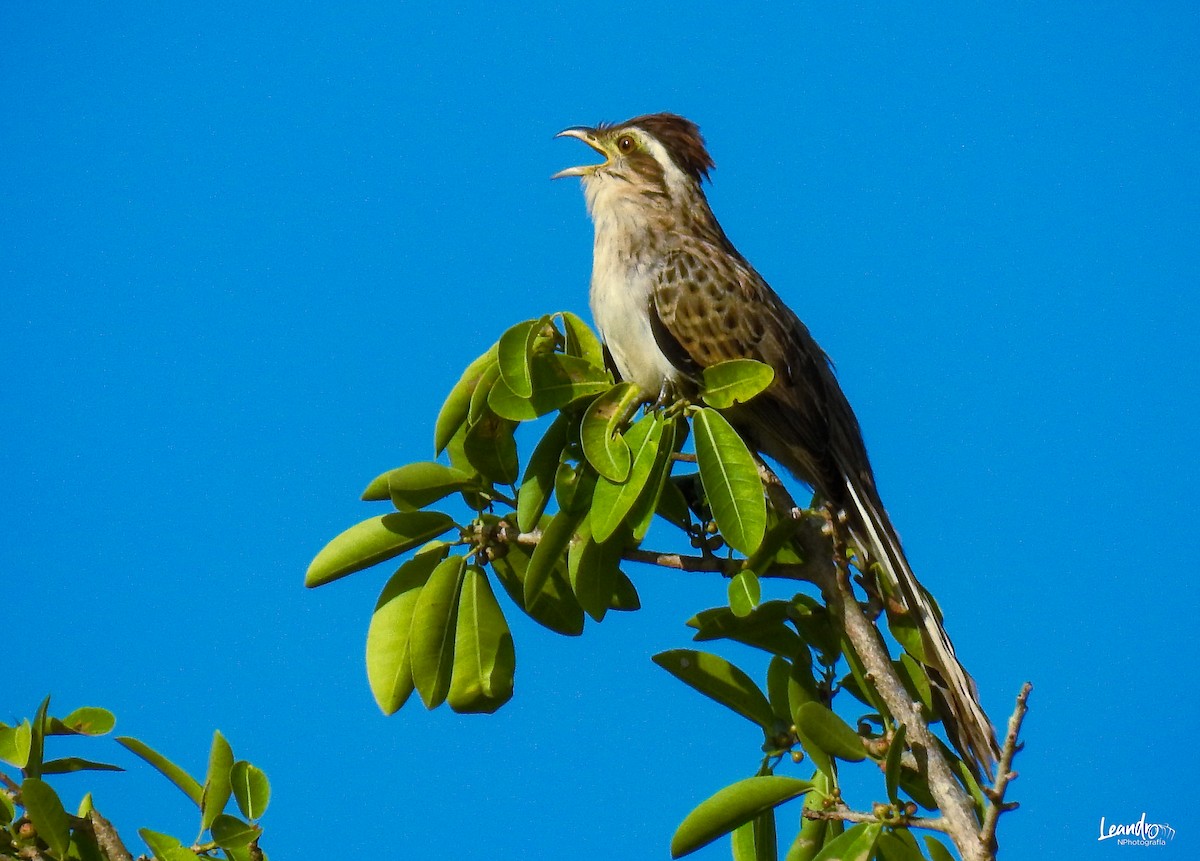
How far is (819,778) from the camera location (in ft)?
12.4

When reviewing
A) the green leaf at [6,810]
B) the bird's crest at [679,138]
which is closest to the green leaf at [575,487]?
the green leaf at [6,810]

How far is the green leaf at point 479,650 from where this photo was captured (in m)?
3.98

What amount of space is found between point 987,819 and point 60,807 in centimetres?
242

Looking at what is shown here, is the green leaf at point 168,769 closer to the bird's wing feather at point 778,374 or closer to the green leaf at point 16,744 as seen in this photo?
the green leaf at point 16,744

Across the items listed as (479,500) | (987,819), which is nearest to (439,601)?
(479,500)

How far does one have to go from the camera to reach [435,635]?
393 centimetres

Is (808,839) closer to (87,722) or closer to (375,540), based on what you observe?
(375,540)

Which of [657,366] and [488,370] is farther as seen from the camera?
[657,366]

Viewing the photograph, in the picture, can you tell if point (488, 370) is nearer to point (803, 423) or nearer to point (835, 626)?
point (835, 626)

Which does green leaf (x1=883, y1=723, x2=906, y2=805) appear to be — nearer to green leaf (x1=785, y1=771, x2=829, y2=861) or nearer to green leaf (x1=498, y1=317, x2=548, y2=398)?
green leaf (x1=785, y1=771, x2=829, y2=861)

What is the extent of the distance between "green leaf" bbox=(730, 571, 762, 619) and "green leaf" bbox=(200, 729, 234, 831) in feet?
5.17

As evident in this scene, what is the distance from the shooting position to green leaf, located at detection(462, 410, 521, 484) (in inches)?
156

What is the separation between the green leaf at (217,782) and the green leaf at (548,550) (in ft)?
3.31

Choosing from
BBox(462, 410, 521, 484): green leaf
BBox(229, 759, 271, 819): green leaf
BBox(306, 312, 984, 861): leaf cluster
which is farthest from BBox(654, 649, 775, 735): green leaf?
BBox(229, 759, 271, 819): green leaf
